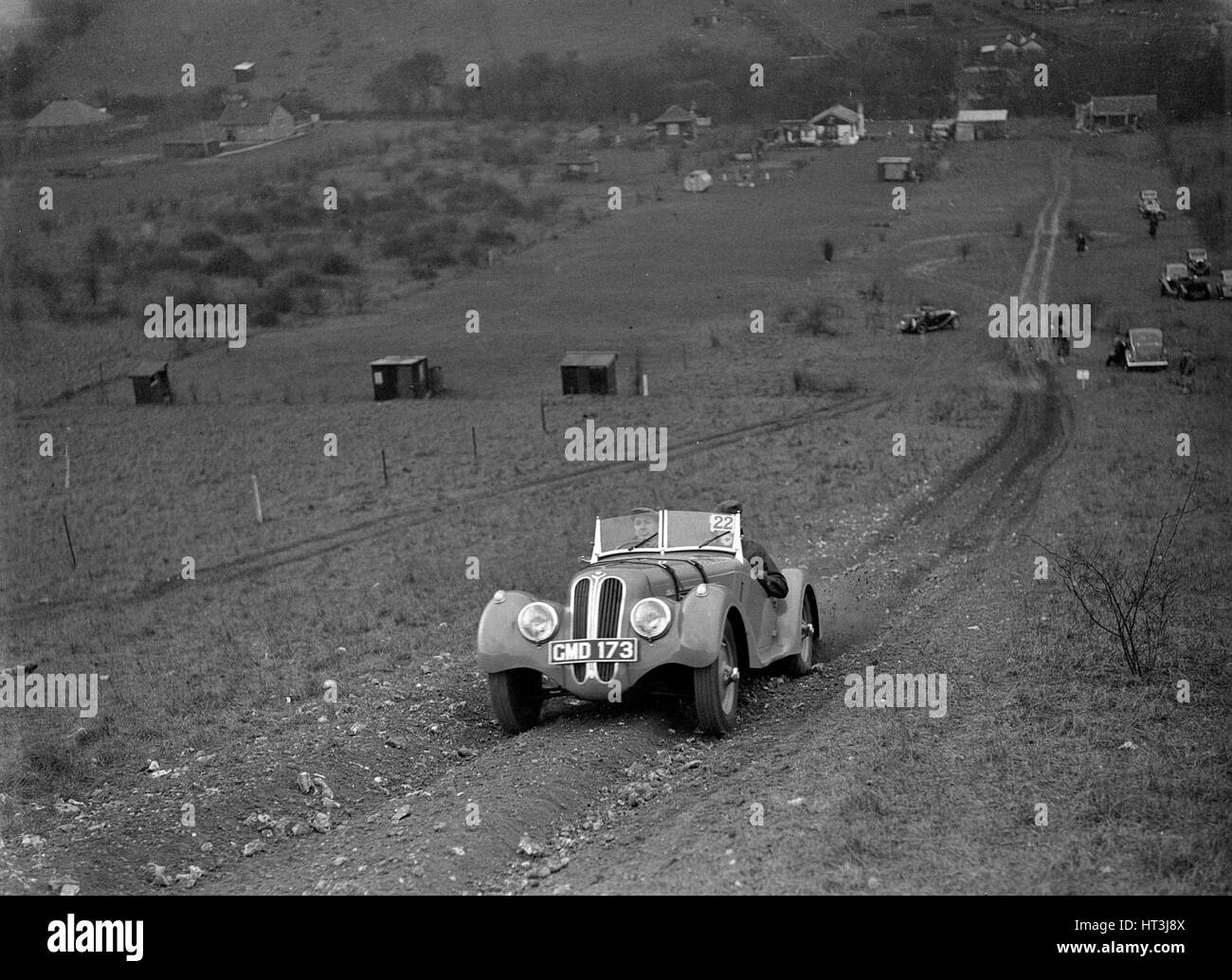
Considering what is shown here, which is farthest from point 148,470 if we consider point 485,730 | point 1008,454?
point 485,730

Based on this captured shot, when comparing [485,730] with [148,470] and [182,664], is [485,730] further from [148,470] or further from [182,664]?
[148,470]

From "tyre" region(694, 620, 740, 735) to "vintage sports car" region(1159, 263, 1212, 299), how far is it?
1682 inches

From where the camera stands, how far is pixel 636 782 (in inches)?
400

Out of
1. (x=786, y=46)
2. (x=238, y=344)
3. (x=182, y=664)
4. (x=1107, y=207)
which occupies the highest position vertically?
(x=786, y=46)

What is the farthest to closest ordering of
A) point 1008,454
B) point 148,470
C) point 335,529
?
1. point 148,470
2. point 1008,454
3. point 335,529

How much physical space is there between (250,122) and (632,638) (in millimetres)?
62356

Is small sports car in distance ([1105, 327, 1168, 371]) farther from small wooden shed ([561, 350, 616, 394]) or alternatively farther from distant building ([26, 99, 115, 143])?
distant building ([26, 99, 115, 143])

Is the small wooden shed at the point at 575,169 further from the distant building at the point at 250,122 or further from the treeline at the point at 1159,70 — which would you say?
the treeline at the point at 1159,70

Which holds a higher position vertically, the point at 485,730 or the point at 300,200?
the point at 300,200

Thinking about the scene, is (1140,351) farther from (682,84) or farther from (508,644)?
(682,84)

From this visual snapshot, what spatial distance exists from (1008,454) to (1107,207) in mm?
38883

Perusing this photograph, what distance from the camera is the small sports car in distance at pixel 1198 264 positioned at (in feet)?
162
